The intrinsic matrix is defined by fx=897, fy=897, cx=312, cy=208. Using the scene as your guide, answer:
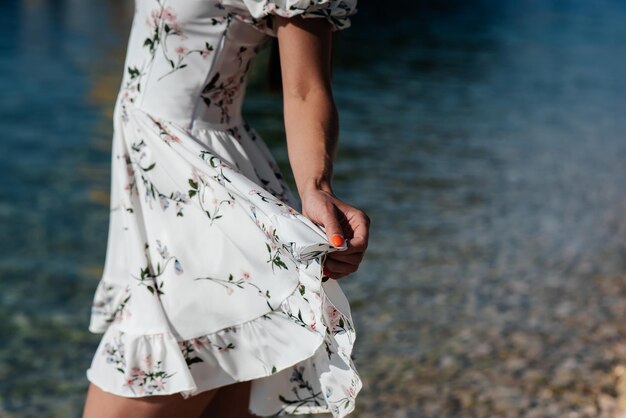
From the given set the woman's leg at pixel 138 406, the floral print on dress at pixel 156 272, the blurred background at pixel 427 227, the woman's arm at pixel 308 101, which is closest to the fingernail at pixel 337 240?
the woman's arm at pixel 308 101

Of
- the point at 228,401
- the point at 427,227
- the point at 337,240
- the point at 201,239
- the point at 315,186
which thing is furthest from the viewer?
the point at 427,227

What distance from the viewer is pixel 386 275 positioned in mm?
5965

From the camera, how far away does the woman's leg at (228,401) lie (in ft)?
6.68

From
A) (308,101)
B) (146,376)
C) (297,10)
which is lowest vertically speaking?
(146,376)

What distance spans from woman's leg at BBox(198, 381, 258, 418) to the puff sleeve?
796 mm

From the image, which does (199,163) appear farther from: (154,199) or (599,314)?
(599,314)

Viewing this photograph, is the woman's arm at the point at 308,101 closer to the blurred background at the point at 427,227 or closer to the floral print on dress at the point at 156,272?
the floral print on dress at the point at 156,272

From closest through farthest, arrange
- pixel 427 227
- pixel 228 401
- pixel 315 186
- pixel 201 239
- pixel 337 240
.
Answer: pixel 337 240, pixel 315 186, pixel 201 239, pixel 228 401, pixel 427 227

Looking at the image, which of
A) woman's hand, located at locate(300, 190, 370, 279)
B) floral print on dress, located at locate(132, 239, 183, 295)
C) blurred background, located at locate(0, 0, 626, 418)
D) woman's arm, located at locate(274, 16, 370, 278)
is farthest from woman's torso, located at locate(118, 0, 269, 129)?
blurred background, located at locate(0, 0, 626, 418)

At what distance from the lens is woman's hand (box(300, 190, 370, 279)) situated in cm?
156

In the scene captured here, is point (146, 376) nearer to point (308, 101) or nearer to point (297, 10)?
point (308, 101)

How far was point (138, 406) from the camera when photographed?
1852mm

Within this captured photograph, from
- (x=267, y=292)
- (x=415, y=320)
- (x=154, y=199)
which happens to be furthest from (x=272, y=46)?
(x=415, y=320)

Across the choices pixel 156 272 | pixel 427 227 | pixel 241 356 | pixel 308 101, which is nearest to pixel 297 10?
pixel 308 101
